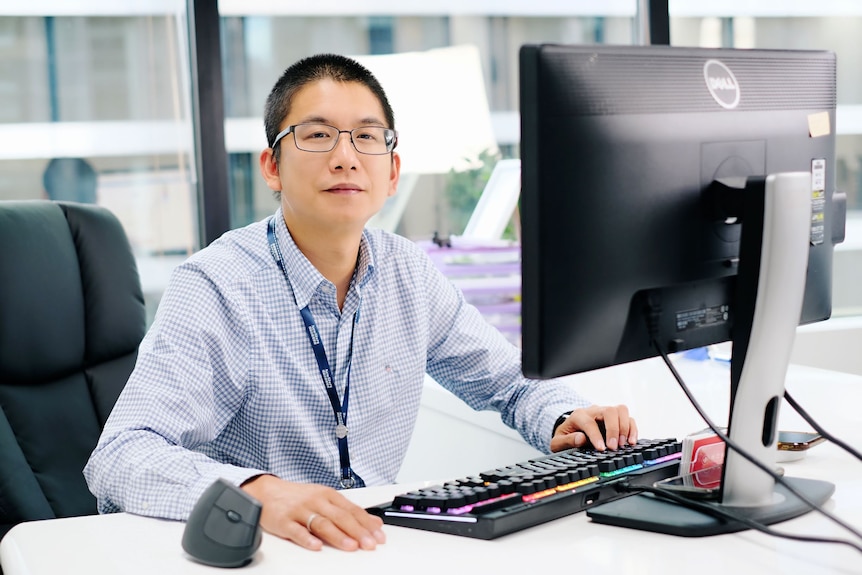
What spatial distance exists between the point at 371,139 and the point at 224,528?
79 cm

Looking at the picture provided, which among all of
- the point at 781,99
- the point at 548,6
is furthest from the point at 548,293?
the point at 548,6

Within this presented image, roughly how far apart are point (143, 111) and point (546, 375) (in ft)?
6.72

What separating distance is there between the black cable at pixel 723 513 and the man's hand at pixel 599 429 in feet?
0.56

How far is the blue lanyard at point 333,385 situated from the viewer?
1.48 meters

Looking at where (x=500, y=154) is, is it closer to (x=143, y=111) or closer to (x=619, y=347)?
(x=143, y=111)

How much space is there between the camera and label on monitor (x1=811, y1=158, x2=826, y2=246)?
113cm

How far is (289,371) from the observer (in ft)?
4.82

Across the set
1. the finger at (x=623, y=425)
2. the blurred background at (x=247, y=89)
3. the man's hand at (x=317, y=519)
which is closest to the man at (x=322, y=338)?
the finger at (x=623, y=425)

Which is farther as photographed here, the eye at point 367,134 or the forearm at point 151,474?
the eye at point 367,134

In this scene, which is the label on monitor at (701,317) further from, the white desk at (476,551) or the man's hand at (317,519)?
the man's hand at (317,519)

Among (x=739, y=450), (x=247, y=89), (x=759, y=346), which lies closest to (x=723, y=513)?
(x=739, y=450)

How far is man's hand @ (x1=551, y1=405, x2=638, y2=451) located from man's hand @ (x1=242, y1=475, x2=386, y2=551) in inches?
15.5

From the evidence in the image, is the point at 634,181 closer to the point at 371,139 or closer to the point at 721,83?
the point at 721,83

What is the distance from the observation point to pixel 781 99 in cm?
112
